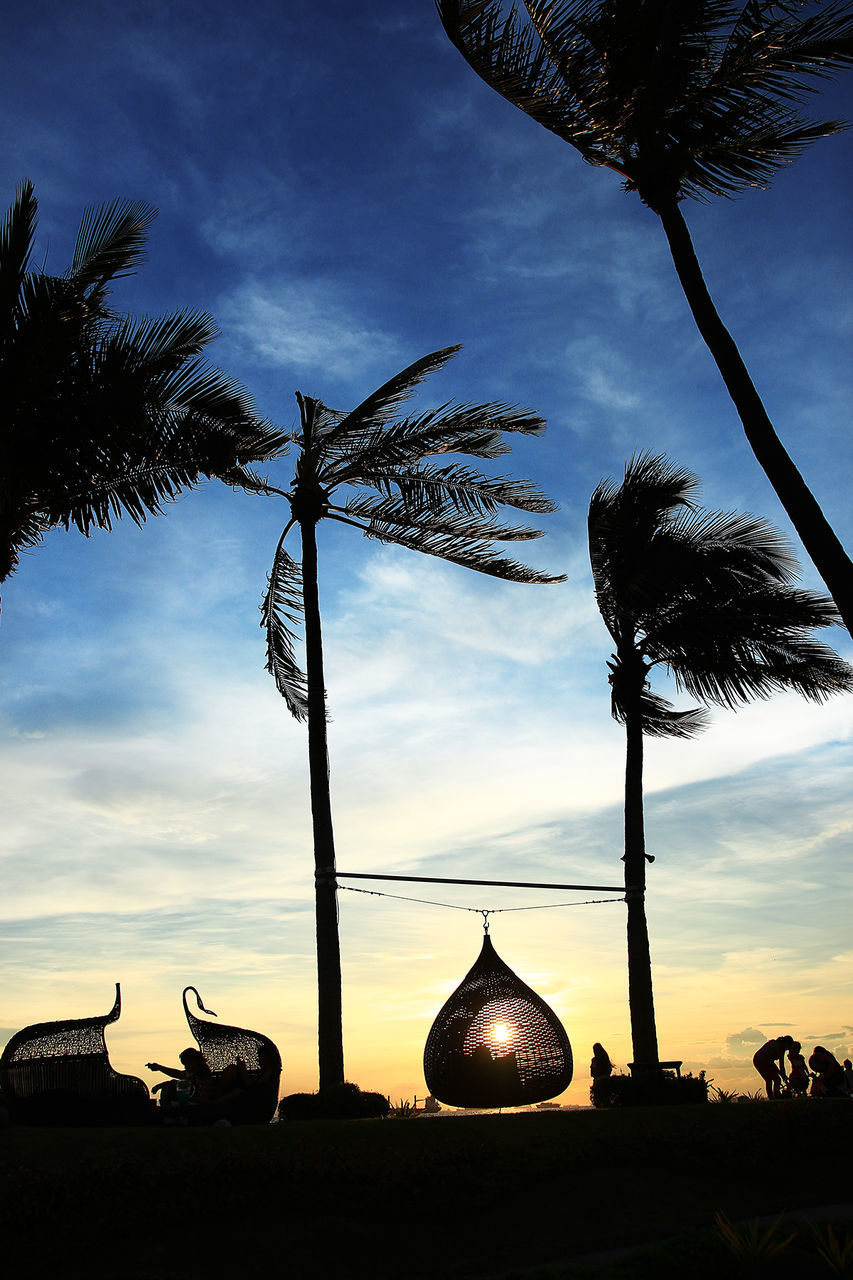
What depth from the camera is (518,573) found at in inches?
677

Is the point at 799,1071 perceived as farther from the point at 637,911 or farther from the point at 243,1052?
the point at 243,1052

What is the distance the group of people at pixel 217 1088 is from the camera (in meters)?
11.8

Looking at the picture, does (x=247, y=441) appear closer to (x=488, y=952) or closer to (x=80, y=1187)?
(x=488, y=952)

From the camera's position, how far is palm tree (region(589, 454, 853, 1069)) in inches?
724

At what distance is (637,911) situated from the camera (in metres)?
17.2

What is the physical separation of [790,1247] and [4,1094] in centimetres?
852

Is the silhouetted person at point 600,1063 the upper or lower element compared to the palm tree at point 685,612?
lower

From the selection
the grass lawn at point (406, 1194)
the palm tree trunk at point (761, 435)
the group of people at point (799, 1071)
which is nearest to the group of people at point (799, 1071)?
the group of people at point (799, 1071)

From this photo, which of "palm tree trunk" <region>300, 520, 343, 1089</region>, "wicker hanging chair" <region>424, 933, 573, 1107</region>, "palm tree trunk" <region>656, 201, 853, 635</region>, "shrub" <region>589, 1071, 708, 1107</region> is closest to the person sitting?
"palm tree trunk" <region>300, 520, 343, 1089</region>

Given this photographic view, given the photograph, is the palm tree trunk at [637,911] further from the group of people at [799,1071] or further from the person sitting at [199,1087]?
the person sitting at [199,1087]

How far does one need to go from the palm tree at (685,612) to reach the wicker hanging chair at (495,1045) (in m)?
3.59

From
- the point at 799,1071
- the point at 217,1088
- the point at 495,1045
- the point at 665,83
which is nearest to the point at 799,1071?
the point at 799,1071

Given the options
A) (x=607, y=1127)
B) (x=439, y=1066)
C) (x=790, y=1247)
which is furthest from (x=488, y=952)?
(x=790, y=1247)

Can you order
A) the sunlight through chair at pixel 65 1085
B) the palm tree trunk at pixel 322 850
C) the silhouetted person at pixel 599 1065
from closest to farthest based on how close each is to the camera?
the sunlight through chair at pixel 65 1085, the palm tree trunk at pixel 322 850, the silhouetted person at pixel 599 1065
